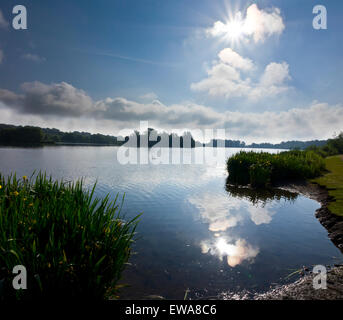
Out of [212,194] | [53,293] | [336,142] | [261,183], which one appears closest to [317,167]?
[261,183]

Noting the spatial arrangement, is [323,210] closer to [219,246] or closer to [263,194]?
[263,194]

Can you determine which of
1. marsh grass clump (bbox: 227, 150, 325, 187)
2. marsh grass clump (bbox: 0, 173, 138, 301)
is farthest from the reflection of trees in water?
marsh grass clump (bbox: 0, 173, 138, 301)

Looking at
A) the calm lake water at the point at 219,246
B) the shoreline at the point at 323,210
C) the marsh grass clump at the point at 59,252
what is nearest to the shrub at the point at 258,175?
the shoreline at the point at 323,210

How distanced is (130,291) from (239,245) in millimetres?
4716

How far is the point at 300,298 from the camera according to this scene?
4438mm

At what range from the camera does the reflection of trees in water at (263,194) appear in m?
15.6

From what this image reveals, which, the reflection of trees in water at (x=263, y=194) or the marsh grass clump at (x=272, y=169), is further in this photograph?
the marsh grass clump at (x=272, y=169)

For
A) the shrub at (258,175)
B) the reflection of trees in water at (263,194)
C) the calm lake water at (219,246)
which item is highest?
the shrub at (258,175)

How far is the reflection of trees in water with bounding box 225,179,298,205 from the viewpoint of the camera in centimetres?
1563

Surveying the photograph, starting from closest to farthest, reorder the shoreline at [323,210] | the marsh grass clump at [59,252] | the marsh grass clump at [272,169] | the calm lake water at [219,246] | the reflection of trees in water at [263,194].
Answer: 1. the marsh grass clump at [59,252]
2. the calm lake water at [219,246]
3. the shoreline at [323,210]
4. the reflection of trees in water at [263,194]
5. the marsh grass clump at [272,169]

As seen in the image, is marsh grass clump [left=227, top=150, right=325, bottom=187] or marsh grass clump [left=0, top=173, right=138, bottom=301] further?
marsh grass clump [left=227, top=150, right=325, bottom=187]

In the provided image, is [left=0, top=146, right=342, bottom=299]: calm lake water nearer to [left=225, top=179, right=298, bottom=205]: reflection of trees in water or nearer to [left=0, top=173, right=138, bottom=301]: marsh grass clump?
[left=225, top=179, right=298, bottom=205]: reflection of trees in water

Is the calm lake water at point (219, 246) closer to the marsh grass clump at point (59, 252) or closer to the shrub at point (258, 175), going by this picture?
the marsh grass clump at point (59, 252)
